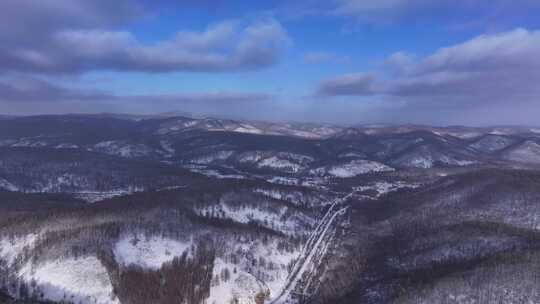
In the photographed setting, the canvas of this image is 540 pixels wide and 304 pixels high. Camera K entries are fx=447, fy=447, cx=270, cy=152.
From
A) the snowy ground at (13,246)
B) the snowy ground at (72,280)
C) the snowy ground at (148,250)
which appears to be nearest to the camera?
the snowy ground at (72,280)

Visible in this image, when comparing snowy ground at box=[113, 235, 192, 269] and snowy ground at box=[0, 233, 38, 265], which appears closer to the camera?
snowy ground at box=[113, 235, 192, 269]

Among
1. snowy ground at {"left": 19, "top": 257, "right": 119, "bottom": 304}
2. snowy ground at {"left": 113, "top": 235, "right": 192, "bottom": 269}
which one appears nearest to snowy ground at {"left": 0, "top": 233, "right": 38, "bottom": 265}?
snowy ground at {"left": 19, "top": 257, "right": 119, "bottom": 304}

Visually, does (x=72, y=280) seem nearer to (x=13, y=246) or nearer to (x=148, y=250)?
(x=148, y=250)

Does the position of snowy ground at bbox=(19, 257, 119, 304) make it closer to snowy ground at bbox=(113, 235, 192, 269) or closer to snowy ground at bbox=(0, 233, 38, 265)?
snowy ground at bbox=(0, 233, 38, 265)

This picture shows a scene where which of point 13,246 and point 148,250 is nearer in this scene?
point 13,246

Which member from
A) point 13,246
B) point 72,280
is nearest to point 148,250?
point 72,280

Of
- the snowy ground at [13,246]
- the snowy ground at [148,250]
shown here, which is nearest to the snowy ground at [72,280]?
the snowy ground at [13,246]

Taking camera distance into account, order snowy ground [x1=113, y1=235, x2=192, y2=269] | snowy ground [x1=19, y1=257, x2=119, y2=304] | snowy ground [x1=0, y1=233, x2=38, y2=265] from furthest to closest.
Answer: snowy ground [x1=0, y1=233, x2=38, y2=265] < snowy ground [x1=113, y1=235, x2=192, y2=269] < snowy ground [x1=19, y1=257, x2=119, y2=304]

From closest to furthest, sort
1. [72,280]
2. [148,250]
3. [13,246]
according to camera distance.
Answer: [72,280]
[13,246]
[148,250]

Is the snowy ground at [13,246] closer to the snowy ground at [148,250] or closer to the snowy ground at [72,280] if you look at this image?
the snowy ground at [72,280]

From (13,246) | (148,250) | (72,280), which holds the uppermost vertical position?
(13,246)

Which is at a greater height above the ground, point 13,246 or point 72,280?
point 13,246

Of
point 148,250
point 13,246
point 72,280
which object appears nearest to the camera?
point 72,280
